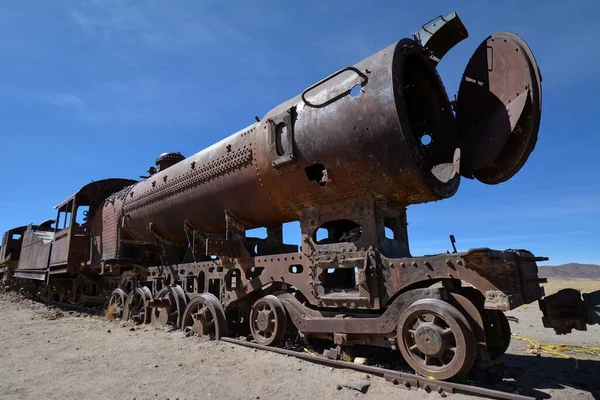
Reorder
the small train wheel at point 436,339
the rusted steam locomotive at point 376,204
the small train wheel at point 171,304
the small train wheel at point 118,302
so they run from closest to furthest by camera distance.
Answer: the small train wheel at point 436,339, the rusted steam locomotive at point 376,204, the small train wheel at point 171,304, the small train wheel at point 118,302

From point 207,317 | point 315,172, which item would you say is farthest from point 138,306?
point 315,172

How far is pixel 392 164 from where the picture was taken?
4375 millimetres

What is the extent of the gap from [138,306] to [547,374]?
8351 millimetres

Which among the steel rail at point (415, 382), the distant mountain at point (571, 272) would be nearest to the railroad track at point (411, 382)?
the steel rail at point (415, 382)

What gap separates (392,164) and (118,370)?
454cm

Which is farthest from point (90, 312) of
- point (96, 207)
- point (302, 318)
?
point (302, 318)

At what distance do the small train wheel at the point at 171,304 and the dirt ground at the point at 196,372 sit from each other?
44 centimetres

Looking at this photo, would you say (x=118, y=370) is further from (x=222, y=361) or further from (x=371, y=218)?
(x=371, y=218)

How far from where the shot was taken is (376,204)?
4758 mm

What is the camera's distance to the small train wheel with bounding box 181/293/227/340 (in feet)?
21.2

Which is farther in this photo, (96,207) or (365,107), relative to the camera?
(96,207)

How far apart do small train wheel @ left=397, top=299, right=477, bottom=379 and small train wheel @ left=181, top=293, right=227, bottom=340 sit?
347 centimetres

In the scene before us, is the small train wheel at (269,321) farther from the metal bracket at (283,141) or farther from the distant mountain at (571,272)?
the distant mountain at (571,272)

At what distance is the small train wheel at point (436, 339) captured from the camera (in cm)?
361
